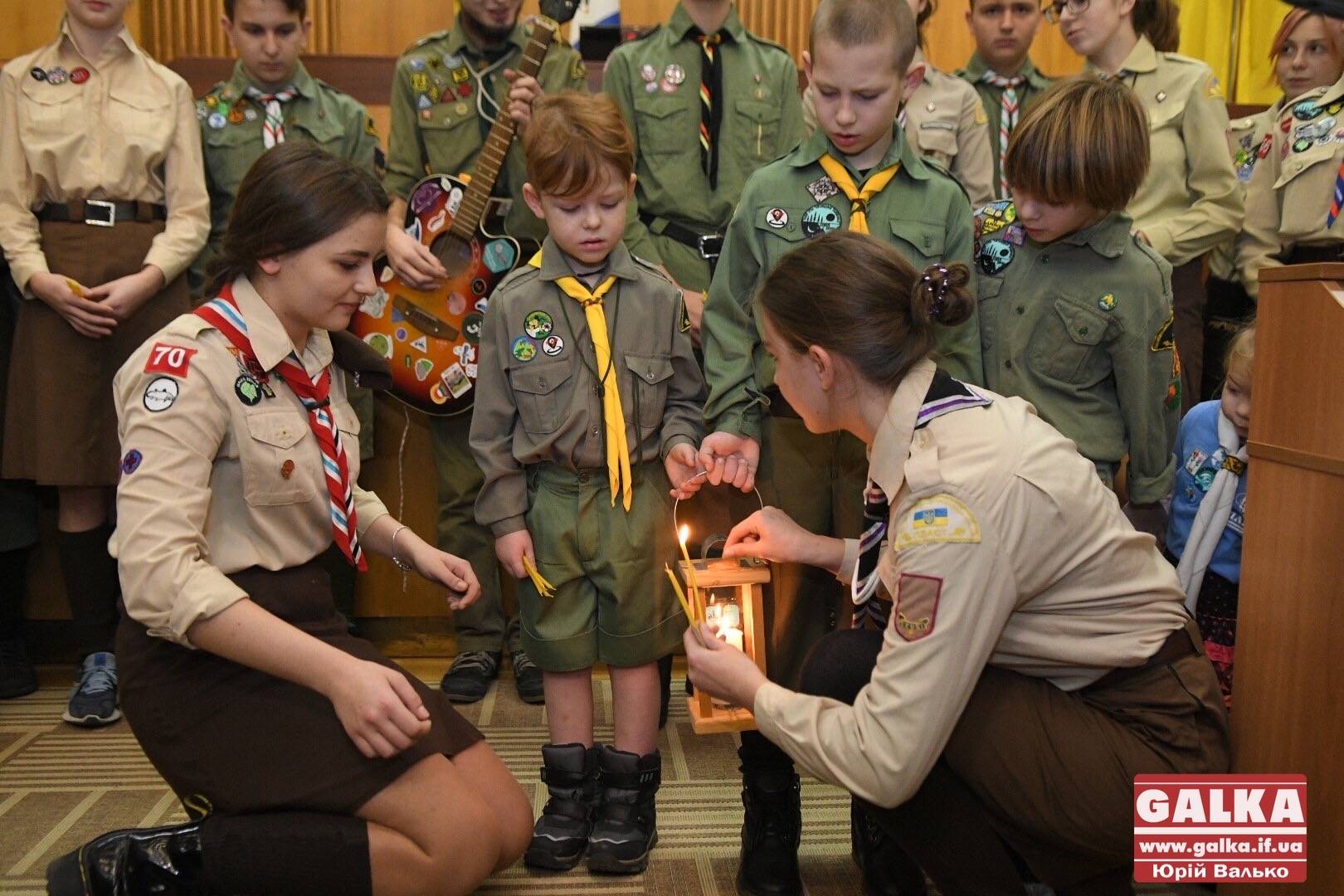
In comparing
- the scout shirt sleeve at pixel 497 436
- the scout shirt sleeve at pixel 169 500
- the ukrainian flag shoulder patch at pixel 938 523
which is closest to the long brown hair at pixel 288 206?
the scout shirt sleeve at pixel 169 500

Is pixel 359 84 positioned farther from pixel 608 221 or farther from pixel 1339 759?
pixel 1339 759

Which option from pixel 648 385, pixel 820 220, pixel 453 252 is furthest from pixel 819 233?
pixel 453 252

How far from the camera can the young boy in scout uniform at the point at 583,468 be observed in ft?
7.05

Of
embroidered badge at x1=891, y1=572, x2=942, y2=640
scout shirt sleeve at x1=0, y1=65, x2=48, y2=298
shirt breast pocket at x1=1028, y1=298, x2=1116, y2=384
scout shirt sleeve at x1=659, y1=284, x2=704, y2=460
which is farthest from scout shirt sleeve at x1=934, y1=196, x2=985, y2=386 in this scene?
scout shirt sleeve at x1=0, y1=65, x2=48, y2=298

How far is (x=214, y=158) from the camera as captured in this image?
3.20 m

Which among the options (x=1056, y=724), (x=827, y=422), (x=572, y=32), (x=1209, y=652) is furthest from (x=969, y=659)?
(x=572, y=32)

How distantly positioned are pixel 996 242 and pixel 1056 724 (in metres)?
1.11

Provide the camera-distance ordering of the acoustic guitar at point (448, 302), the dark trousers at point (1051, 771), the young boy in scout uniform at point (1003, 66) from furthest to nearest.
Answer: the young boy in scout uniform at point (1003, 66), the acoustic guitar at point (448, 302), the dark trousers at point (1051, 771)

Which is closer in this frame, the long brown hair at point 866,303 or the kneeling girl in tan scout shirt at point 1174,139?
the long brown hair at point 866,303

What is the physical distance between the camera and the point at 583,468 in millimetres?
2195

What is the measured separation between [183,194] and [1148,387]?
2.33 metres

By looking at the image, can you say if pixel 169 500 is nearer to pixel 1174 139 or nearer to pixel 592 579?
pixel 592 579

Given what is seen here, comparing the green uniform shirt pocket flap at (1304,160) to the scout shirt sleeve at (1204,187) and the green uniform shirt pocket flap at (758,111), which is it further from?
the green uniform shirt pocket flap at (758,111)

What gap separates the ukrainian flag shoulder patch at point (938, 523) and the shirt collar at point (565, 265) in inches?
35.7
